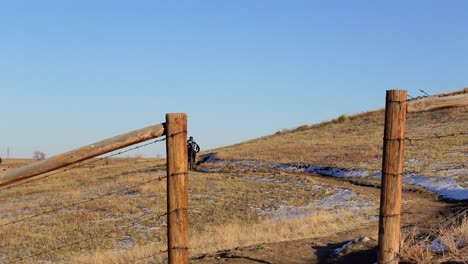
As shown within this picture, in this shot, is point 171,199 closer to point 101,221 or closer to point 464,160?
point 101,221

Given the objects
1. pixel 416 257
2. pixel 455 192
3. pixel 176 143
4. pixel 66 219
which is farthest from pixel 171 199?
pixel 66 219

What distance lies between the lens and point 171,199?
5.82 metres

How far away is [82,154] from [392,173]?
331cm

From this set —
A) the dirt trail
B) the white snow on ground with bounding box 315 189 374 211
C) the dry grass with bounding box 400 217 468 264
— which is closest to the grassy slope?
the white snow on ground with bounding box 315 189 374 211

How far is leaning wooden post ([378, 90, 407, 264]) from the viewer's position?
6262 mm

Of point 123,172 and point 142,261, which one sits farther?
point 123,172

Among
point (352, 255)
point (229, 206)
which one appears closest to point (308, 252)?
point (352, 255)

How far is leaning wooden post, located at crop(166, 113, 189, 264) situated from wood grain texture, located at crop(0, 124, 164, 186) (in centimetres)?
16

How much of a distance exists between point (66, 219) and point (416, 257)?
1608 cm

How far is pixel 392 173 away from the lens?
20.7 feet

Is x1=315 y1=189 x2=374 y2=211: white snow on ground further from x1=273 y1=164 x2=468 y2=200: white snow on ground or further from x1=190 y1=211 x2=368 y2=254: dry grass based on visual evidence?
x1=273 y1=164 x2=468 y2=200: white snow on ground

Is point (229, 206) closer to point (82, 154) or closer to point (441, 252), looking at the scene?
point (441, 252)

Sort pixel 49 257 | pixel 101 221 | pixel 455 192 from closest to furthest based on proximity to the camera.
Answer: pixel 49 257
pixel 455 192
pixel 101 221

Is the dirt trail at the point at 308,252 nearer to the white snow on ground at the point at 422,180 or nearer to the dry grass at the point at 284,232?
the dry grass at the point at 284,232
